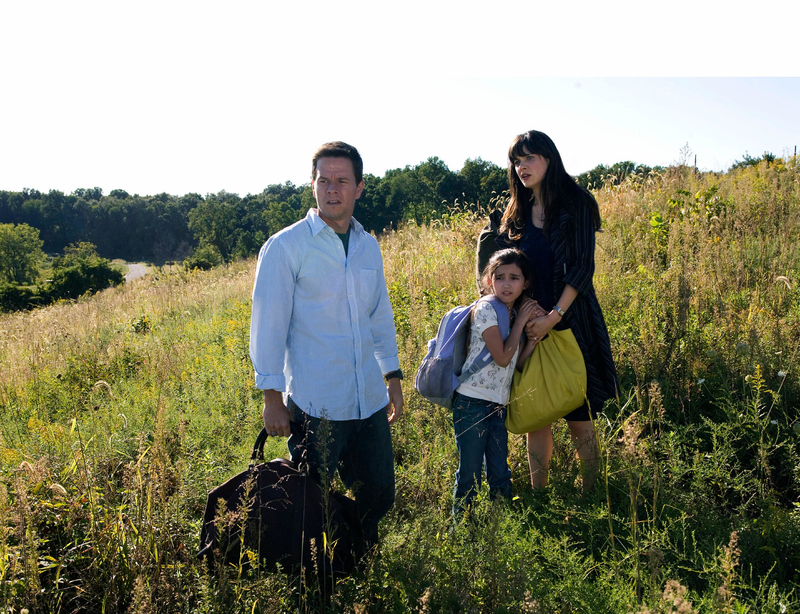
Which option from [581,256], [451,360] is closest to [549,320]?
[581,256]

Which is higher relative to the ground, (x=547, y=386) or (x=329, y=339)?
(x=329, y=339)

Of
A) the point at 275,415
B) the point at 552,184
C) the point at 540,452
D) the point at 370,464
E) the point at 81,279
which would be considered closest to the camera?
the point at 275,415

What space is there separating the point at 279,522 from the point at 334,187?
1.48 m

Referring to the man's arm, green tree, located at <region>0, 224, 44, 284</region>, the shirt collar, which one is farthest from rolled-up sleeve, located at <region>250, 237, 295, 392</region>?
green tree, located at <region>0, 224, 44, 284</region>

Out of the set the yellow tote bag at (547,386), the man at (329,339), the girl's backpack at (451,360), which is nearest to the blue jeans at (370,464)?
the man at (329,339)

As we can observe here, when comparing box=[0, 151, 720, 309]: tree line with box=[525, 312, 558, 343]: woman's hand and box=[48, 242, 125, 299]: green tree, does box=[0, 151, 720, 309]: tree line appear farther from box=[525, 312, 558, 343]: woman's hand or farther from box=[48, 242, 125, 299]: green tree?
box=[525, 312, 558, 343]: woman's hand

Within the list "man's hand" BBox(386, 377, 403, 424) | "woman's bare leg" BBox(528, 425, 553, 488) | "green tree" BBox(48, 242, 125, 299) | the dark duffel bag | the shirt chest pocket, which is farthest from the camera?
"green tree" BBox(48, 242, 125, 299)

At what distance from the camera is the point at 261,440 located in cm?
227

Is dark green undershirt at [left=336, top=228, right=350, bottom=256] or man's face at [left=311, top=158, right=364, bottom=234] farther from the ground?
man's face at [left=311, top=158, right=364, bottom=234]

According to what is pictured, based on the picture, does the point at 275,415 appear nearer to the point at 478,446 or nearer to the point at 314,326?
the point at 314,326

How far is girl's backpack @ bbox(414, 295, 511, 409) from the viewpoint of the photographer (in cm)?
277

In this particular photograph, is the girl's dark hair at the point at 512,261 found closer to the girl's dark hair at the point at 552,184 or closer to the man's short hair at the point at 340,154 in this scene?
the girl's dark hair at the point at 552,184

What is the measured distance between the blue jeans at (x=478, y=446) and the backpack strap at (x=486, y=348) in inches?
5.4

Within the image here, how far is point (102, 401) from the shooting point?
489cm
